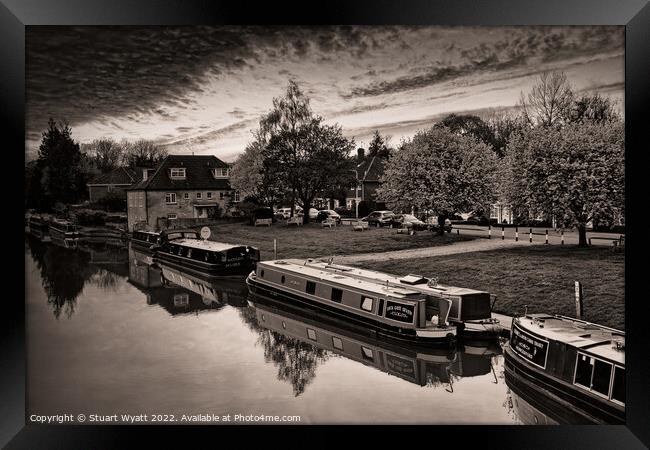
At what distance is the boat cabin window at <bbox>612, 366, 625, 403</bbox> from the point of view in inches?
244

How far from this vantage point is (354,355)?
7969 mm

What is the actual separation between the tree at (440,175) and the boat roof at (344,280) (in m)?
1.43

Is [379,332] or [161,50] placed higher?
[161,50]

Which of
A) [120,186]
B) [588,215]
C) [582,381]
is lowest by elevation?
[582,381]

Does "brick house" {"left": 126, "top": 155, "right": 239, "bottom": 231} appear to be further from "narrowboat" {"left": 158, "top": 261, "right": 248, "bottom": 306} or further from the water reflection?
the water reflection

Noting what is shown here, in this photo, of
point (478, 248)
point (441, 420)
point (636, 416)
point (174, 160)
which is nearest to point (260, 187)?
point (174, 160)

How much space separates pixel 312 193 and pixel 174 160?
2.36 m

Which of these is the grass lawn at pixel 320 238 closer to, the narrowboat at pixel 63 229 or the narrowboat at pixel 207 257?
the narrowboat at pixel 207 257

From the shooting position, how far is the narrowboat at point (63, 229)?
323 inches

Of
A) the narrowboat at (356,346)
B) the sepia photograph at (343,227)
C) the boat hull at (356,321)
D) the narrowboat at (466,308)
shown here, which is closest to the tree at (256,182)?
the sepia photograph at (343,227)
